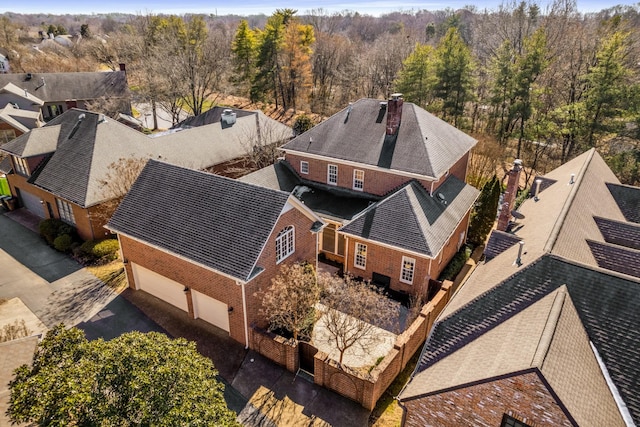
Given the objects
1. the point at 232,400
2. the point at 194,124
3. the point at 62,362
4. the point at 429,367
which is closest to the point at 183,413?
the point at 62,362

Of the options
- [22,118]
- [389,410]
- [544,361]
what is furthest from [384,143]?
[22,118]

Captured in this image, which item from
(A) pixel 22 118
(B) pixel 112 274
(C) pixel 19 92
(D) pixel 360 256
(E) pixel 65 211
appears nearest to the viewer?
(D) pixel 360 256

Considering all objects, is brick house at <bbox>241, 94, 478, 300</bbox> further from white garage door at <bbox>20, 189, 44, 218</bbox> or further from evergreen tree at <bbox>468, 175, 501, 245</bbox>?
white garage door at <bbox>20, 189, 44, 218</bbox>

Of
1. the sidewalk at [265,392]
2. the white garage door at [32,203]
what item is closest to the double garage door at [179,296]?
the sidewalk at [265,392]

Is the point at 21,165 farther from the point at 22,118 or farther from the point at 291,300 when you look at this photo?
the point at 291,300

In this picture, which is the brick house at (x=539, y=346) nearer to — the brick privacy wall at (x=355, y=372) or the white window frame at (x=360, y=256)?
the brick privacy wall at (x=355, y=372)

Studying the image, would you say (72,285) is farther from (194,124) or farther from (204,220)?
(194,124)
